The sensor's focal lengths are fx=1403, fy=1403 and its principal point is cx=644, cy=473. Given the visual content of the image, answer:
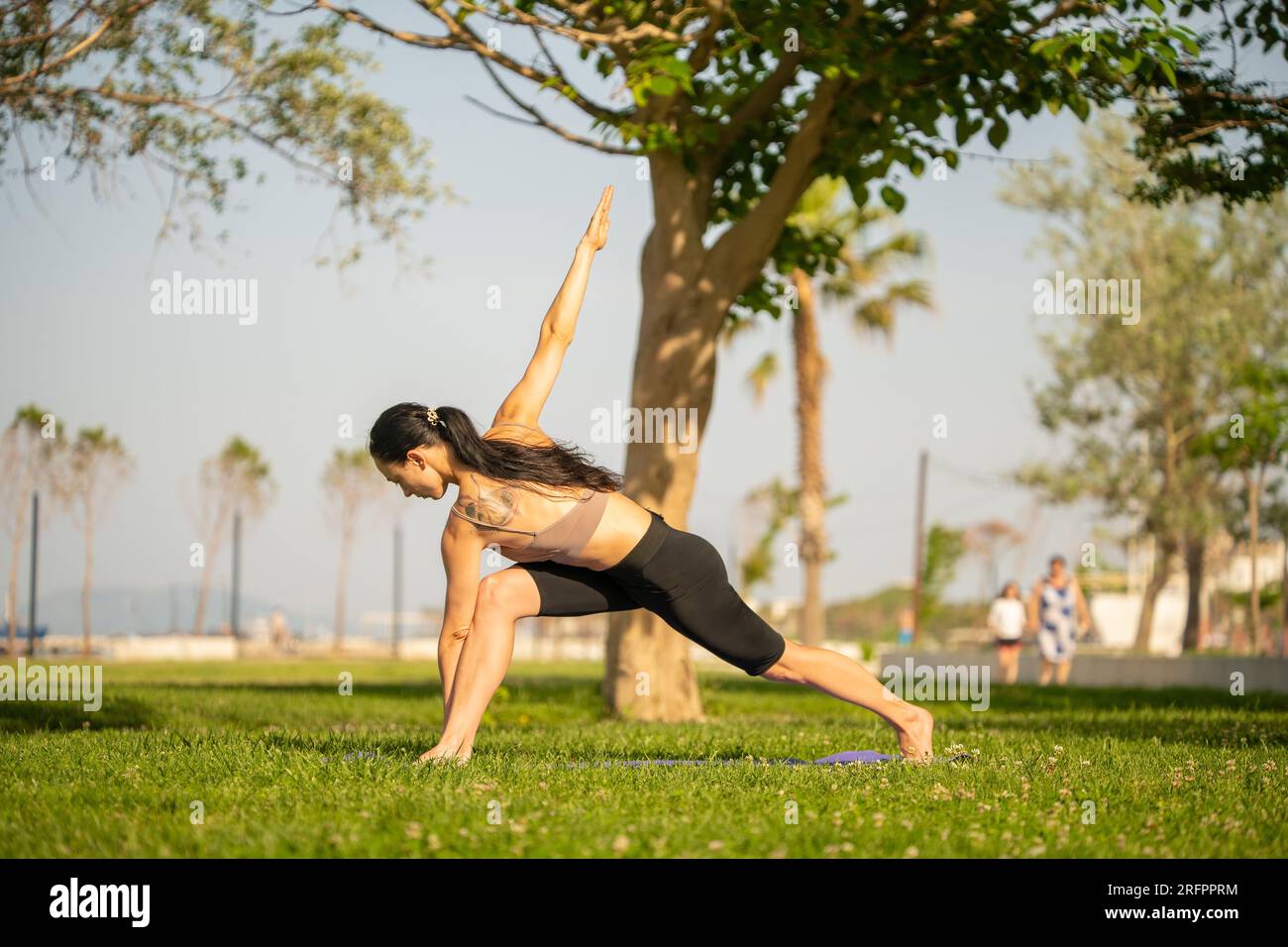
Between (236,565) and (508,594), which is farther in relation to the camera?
(236,565)

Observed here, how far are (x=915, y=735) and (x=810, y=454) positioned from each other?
968 inches

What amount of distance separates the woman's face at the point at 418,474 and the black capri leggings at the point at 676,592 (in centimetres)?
54

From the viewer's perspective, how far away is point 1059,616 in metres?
19.3

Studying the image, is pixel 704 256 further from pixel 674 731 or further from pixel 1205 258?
pixel 1205 258

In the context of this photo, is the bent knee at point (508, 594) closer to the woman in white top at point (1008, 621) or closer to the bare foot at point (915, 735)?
the bare foot at point (915, 735)

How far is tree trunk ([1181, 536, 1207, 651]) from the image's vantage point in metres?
35.2

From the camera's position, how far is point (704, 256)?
11906 mm

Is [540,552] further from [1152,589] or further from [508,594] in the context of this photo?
[1152,589]

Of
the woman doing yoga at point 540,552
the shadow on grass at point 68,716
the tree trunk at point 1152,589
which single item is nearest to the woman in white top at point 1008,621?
the shadow on grass at point 68,716

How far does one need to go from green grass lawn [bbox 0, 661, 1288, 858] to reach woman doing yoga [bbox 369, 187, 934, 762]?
40cm

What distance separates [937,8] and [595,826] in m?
8.45

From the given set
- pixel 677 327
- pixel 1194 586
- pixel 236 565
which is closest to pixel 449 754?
pixel 677 327

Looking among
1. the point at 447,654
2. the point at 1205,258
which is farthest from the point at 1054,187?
the point at 447,654

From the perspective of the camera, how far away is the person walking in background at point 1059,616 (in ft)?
62.7
